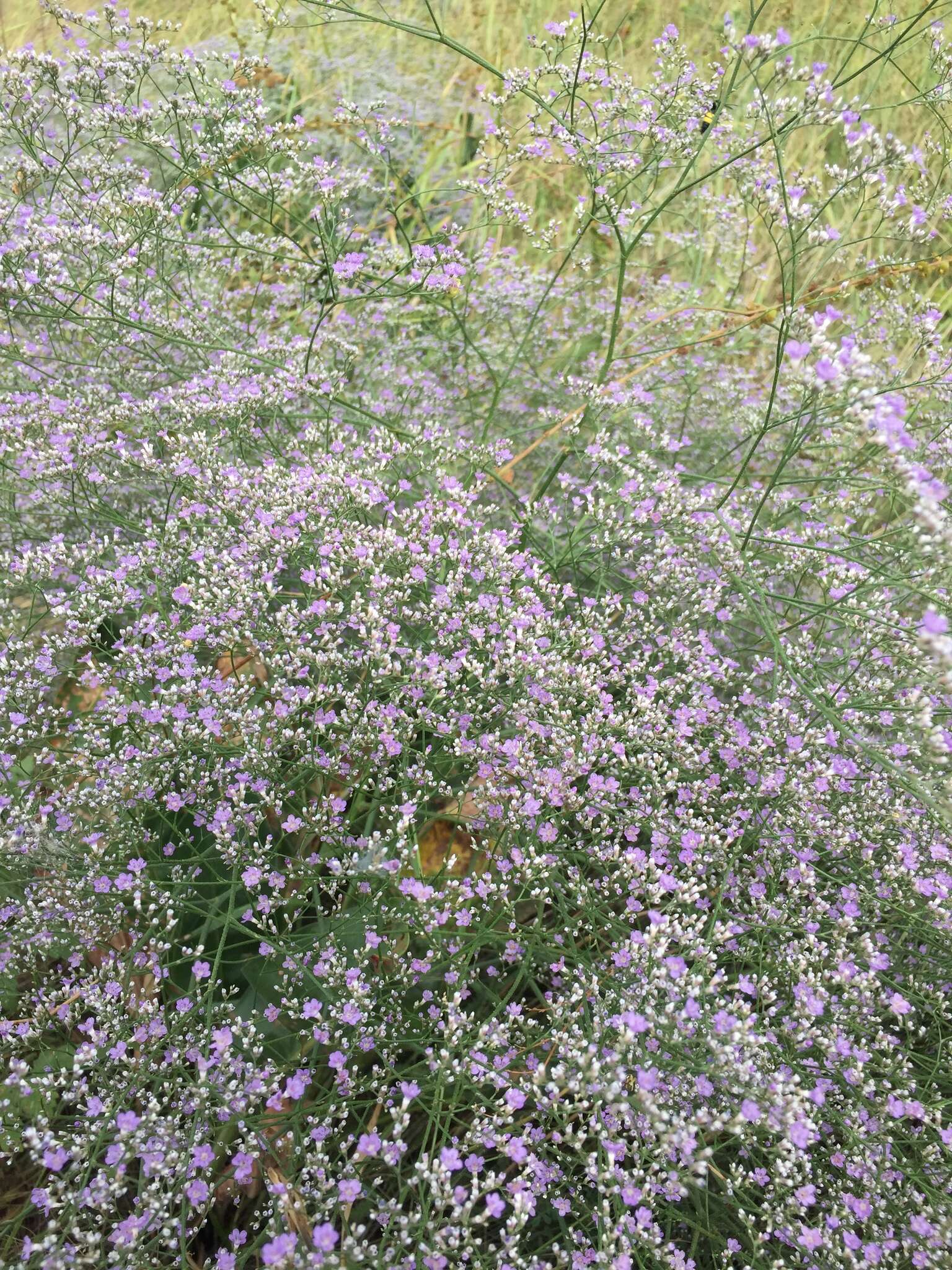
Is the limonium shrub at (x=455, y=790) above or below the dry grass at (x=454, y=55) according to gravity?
below

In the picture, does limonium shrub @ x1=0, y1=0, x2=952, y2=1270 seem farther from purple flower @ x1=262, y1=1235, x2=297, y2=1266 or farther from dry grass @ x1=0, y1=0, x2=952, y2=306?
dry grass @ x1=0, y1=0, x2=952, y2=306

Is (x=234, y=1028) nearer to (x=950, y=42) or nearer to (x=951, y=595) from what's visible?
(x=951, y=595)

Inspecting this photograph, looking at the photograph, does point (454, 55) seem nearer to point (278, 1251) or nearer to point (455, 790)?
point (455, 790)

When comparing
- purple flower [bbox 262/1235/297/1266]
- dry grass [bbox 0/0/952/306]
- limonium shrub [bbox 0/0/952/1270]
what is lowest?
purple flower [bbox 262/1235/297/1266]

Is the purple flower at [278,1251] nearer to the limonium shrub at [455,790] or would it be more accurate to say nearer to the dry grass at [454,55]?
the limonium shrub at [455,790]

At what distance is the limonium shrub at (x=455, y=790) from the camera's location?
6.54ft

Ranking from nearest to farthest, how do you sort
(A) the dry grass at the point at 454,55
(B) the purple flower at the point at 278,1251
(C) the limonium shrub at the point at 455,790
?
(B) the purple flower at the point at 278,1251 < (C) the limonium shrub at the point at 455,790 < (A) the dry grass at the point at 454,55

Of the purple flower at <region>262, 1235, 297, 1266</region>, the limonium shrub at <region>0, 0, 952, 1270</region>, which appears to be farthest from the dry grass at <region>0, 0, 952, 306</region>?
the purple flower at <region>262, 1235, 297, 1266</region>

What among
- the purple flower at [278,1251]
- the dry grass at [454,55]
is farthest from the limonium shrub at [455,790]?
→ the dry grass at [454,55]

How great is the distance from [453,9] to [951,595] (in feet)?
28.5

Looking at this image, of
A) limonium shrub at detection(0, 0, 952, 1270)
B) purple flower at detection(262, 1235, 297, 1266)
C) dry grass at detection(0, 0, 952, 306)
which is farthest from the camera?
dry grass at detection(0, 0, 952, 306)

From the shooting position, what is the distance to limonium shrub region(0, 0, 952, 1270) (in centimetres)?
199

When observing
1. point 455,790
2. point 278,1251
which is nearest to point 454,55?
point 455,790

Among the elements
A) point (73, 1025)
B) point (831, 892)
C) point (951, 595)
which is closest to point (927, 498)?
point (951, 595)
